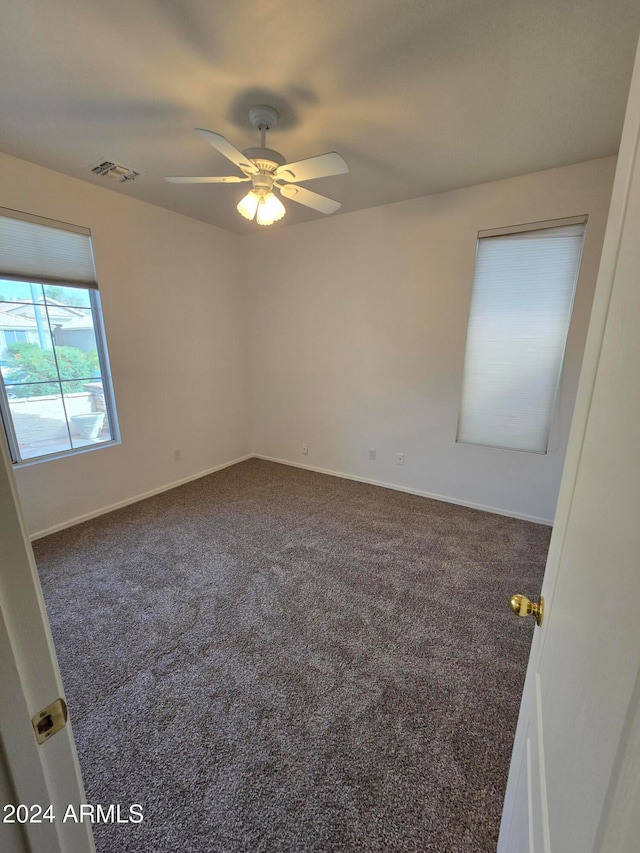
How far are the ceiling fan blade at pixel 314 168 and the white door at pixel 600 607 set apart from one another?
1.31 meters

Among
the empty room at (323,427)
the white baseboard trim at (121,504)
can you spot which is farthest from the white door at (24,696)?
the white baseboard trim at (121,504)

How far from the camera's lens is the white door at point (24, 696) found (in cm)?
47

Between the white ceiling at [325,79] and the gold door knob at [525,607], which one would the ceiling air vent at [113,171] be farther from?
the gold door knob at [525,607]

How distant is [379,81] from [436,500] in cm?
301

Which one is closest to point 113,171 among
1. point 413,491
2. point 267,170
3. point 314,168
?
point 267,170

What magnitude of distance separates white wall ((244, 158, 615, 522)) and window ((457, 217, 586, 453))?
0.08 metres

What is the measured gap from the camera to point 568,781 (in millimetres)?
495

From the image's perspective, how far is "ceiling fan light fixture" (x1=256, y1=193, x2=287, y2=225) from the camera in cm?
191

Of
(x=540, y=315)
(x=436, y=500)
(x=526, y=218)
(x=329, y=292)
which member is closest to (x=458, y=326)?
(x=540, y=315)

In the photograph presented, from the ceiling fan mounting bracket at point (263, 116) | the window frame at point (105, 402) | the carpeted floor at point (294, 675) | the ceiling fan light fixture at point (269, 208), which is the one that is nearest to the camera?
the carpeted floor at point (294, 675)

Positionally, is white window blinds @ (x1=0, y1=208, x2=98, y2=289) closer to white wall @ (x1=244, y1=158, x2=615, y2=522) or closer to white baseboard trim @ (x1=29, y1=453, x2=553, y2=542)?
white wall @ (x1=244, y1=158, x2=615, y2=522)

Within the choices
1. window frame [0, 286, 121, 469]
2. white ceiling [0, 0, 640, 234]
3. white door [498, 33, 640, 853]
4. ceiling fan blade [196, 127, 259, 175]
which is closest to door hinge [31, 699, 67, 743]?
white door [498, 33, 640, 853]

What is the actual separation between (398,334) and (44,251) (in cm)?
287

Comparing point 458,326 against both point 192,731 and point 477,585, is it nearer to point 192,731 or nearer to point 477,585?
point 477,585
